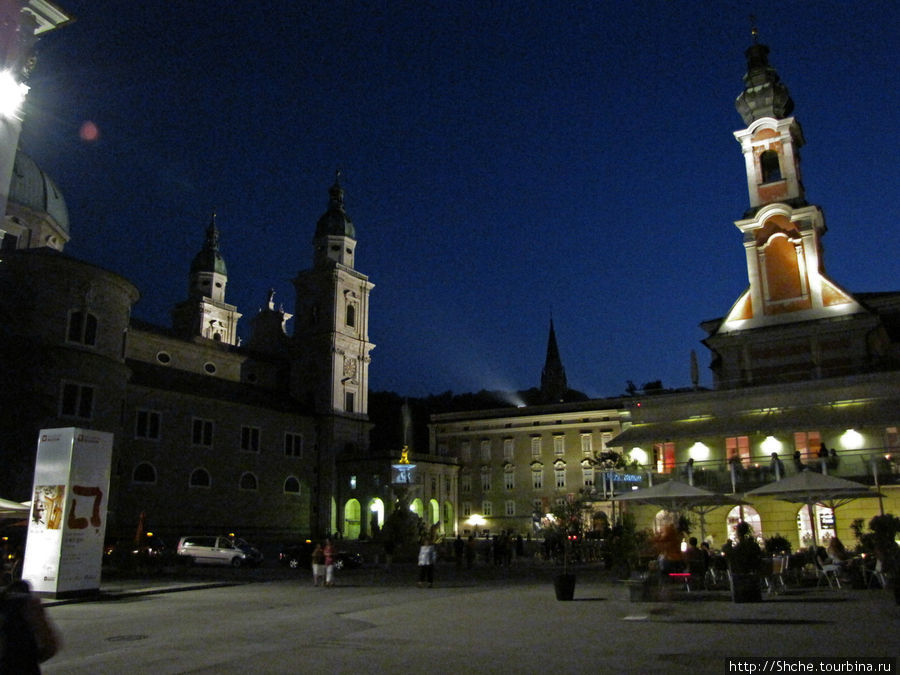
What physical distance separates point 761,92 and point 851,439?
819 inches

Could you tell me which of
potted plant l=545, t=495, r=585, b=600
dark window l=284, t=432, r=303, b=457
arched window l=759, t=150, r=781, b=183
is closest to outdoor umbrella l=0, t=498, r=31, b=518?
potted plant l=545, t=495, r=585, b=600

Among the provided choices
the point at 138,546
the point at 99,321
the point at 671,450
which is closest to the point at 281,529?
the point at 99,321

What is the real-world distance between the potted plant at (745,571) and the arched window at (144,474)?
39716mm

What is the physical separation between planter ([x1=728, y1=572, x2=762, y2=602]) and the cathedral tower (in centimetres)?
6536

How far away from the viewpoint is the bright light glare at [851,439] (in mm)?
31891

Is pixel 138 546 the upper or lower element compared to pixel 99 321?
lower

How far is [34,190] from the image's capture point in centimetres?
5256

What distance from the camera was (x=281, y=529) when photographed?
57.1 meters

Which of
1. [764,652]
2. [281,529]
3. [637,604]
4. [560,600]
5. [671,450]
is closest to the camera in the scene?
[764,652]

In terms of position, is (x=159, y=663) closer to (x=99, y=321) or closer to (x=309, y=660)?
(x=309, y=660)

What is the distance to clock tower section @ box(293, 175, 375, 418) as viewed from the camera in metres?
66.6

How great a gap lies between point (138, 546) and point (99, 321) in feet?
52.6

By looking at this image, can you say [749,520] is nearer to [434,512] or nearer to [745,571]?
[745,571]

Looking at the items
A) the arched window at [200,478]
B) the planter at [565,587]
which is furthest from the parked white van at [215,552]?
the planter at [565,587]
